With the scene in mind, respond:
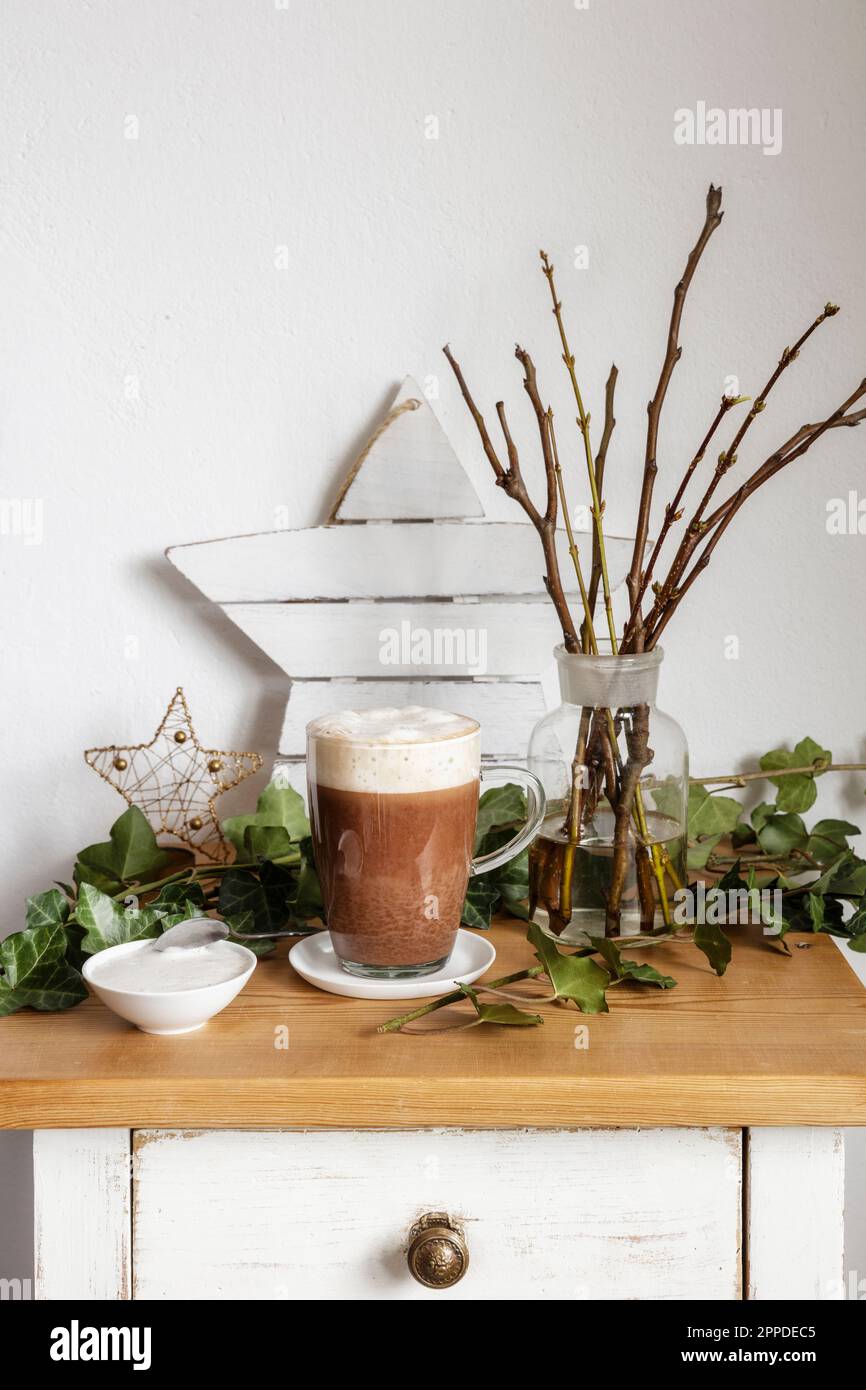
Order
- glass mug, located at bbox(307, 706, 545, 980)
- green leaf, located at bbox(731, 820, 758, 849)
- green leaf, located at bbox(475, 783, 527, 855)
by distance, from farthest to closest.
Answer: green leaf, located at bbox(731, 820, 758, 849), green leaf, located at bbox(475, 783, 527, 855), glass mug, located at bbox(307, 706, 545, 980)

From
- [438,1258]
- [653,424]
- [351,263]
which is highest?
[351,263]

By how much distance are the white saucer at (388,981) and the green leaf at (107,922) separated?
0.39 ft

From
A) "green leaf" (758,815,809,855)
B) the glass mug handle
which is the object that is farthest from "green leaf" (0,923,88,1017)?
"green leaf" (758,815,809,855)

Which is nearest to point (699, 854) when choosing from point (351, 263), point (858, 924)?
point (858, 924)

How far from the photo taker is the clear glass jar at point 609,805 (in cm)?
94

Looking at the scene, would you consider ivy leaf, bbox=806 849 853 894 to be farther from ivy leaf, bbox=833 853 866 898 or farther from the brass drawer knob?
the brass drawer knob

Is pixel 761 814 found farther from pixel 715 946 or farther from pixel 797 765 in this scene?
pixel 715 946

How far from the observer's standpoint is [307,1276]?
0.75 metres

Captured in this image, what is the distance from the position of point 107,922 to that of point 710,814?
1.96ft

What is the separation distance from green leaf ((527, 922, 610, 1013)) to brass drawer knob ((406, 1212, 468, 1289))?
18cm

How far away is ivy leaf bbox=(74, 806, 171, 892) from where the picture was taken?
3.54 feet

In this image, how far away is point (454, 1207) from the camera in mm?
757

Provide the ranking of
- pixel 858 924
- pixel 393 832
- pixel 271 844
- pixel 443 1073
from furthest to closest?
pixel 271 844 → pixel 858 924 → pixel 393 832 → pixel 443 1073

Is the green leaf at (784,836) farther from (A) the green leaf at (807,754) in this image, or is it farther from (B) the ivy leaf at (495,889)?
(B) the ivy leaf at (495,889)
